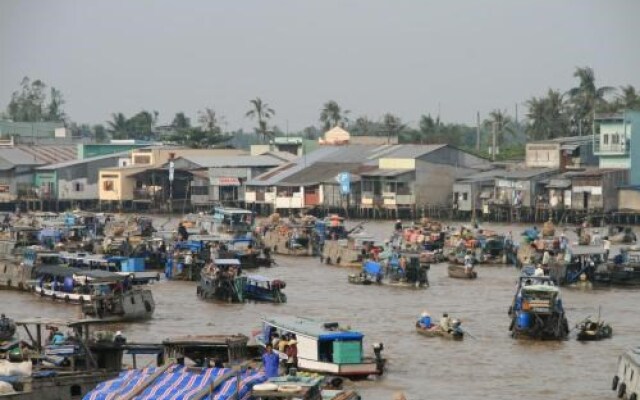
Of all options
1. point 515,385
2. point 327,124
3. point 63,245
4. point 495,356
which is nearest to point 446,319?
point 495,356

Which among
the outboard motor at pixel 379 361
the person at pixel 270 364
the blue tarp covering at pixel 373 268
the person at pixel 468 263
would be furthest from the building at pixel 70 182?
the person at pixel 270 364

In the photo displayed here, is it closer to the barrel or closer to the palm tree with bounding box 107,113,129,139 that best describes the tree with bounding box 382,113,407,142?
the palm tree with bounding box 107,113,129,139

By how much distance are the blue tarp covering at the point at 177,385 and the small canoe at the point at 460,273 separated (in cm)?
2522

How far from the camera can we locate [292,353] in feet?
85.3

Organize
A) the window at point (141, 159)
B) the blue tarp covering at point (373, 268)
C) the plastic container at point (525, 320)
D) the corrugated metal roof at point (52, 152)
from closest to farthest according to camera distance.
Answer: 1. the plastic container at point (525, 320)
2. the blue tarp covering at point (373, 268)
3. the window at point (141, 159)
4. the corrugated metal roof at point (52, 152)

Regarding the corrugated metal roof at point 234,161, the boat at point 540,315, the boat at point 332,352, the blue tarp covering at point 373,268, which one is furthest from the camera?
the corrugated metal roof at point 234,161

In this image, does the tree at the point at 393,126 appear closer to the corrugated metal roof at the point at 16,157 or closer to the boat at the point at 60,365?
the corrugated metal roof at the point at 16,157

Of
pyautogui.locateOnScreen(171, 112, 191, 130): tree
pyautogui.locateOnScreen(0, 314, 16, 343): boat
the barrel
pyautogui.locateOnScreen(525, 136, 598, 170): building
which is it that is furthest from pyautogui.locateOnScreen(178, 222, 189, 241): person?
pyautogui.locateOnScreen(171, 112, 191, 130): tree

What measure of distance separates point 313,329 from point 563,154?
168 feet

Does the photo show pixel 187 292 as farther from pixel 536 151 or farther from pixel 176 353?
pixel 536 151

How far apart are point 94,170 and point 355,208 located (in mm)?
20063

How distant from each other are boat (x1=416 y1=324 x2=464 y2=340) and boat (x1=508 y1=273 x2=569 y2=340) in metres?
1.19

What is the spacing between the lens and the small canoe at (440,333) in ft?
→ 104

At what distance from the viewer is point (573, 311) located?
36875mm
